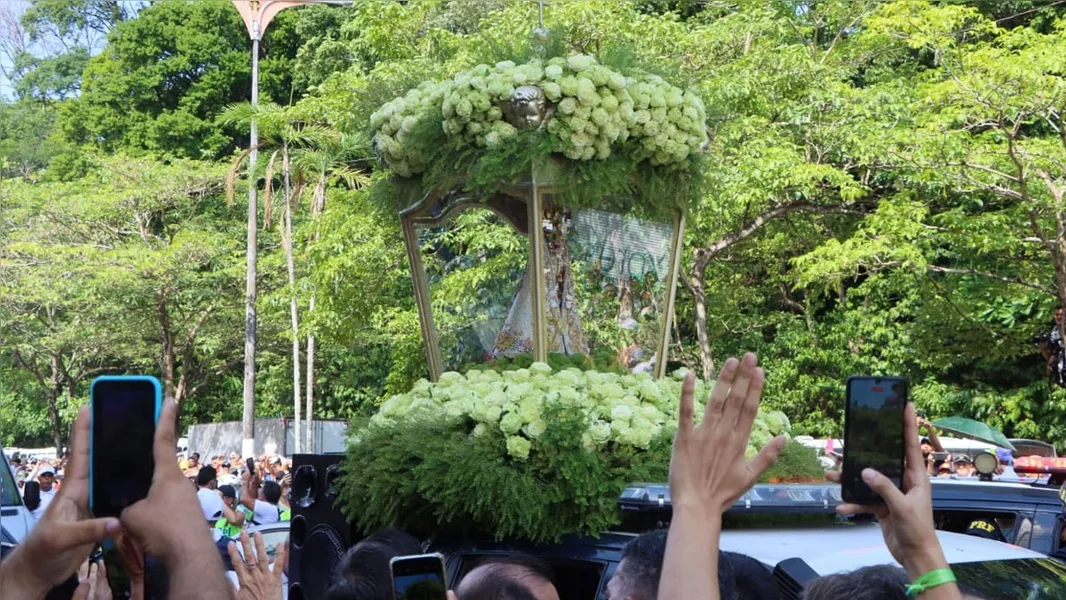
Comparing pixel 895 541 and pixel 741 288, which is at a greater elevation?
pixel 741 288

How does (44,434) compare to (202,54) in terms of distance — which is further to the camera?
(44,434)

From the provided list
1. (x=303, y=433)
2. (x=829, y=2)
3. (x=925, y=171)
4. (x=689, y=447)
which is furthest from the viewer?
(x=303, y=433)

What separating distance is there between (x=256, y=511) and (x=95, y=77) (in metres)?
28.1

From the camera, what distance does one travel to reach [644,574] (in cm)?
295

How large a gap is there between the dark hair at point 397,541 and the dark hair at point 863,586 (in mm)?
1444

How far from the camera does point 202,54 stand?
124 feet

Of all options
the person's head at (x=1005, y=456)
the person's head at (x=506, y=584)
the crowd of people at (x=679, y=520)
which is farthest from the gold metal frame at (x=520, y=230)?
the person's head at (x=1005, y=456)

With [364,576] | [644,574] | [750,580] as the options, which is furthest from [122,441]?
[750,580]

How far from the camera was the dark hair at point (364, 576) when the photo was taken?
3.32 meters

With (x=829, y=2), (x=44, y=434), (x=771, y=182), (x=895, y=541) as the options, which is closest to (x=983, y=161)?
(x=771, y=182)

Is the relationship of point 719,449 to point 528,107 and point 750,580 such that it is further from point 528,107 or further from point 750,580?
point 528,107

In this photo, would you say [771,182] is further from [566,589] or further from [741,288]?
[566,589]

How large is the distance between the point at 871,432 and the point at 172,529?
1228mm

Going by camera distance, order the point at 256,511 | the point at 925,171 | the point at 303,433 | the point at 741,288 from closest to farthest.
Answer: the point at 256,511
the point at 925,171
the point at 741,288
the point at 303,433
